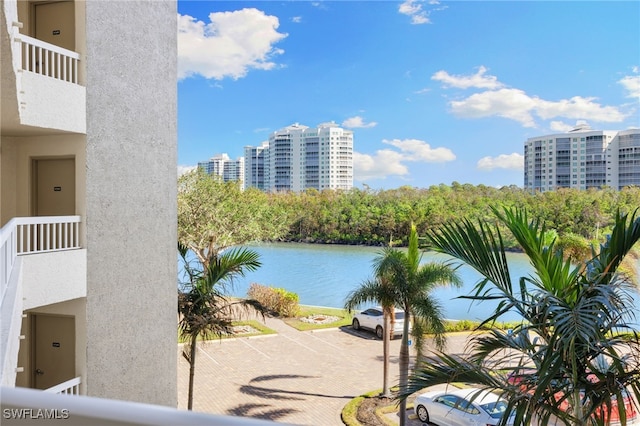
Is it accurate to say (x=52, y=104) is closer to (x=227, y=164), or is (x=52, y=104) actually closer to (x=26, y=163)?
(x=26, y=163)

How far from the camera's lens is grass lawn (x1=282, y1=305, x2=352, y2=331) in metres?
19.7

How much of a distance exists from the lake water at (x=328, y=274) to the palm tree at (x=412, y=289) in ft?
38.7

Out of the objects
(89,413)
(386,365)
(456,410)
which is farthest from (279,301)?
(89,413)

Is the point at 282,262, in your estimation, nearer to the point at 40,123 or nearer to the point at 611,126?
the point at 40,123

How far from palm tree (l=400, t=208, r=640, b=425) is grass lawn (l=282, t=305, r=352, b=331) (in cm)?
1564

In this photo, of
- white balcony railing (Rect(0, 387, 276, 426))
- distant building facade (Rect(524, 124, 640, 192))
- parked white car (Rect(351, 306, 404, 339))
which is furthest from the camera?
distant building facade (Rect(524, 124, 640, 192))

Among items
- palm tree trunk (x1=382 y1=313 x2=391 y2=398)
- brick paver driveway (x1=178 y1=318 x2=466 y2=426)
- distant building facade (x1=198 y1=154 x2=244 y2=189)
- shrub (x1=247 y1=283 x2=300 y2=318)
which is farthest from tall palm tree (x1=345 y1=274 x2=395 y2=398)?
distant building facade (x1=198 y1=154 x2=244 y2=189)

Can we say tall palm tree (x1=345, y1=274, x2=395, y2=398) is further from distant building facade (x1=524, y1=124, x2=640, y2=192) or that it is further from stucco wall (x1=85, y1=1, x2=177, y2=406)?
distant building facade (x1=524, y1=124, x2=640, y2=192)

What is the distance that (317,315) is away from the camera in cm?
2169

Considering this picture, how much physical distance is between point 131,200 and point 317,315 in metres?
15.3

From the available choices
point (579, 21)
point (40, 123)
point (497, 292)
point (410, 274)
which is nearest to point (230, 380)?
point (410, 274)

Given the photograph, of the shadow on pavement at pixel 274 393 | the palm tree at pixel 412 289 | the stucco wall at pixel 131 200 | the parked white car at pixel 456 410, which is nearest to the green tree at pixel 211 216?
the shadow on pavement at pixel 274 393

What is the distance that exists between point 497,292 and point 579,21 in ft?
255

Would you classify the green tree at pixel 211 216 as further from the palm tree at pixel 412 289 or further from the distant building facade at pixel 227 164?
the distant building facade at pixel 227 164
